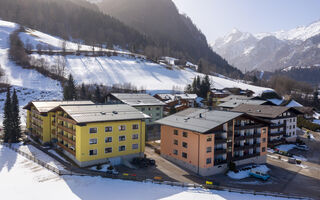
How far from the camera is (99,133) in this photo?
126 feet

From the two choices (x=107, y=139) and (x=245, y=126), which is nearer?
(x=107, y=139)

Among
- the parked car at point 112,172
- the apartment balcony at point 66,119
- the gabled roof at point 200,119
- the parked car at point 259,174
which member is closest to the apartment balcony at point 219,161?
the parked car at point 259,174

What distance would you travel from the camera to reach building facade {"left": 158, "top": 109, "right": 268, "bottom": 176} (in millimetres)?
37406

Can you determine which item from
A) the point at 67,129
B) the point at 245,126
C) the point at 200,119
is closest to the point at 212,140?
the point at 200,119

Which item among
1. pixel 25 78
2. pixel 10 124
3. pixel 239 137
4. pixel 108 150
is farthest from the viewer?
pixel 25 78

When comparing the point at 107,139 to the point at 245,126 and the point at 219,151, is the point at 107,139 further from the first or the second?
the point at 245,126

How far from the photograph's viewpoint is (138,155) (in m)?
42.6

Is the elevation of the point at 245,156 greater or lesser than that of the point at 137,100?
lesser

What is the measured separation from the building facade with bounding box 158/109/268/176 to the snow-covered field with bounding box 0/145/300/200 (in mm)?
6933

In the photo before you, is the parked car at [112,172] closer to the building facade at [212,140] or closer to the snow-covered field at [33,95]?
the building facade at [212,140]

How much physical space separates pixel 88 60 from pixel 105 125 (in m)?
116

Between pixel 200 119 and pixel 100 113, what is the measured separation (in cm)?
1742

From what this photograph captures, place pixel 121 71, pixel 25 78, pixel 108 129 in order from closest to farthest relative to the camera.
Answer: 1. pixel 108 129
2. pixel 25 78
3. pixel 121 71

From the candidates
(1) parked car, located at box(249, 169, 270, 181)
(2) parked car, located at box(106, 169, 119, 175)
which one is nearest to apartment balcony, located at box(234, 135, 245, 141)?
(1) parked car, located at box(249, 169, 270, 181)
